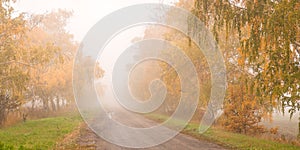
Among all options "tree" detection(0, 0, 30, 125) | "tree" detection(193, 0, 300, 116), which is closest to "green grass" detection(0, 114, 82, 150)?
"tree" detection(0, 0, 30, 125)

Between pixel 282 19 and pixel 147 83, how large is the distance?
1328 inches

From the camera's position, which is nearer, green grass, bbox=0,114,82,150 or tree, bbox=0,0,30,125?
green grass, bbox=0,114,82,150

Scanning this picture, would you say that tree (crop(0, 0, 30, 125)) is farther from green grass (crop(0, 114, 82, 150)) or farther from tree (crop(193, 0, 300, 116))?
tree (crop(193, 0, 300, 116))

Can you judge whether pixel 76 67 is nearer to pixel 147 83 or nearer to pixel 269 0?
pixel 147 83

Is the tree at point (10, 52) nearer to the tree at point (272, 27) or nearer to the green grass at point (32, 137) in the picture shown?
the green grass at point (32, 137)

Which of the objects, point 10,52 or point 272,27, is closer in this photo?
point 272,27

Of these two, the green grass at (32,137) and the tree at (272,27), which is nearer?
the tree at (272,27)

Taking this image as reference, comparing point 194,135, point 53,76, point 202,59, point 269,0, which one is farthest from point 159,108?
point 269,0

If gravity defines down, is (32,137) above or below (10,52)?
below

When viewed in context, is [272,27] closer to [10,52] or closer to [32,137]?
[32,137]

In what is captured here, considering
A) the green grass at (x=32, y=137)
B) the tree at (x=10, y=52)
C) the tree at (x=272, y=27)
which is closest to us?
the tree at (x=272, y=27)

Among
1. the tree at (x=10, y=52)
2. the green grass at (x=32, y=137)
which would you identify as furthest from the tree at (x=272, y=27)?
the tree at (x=10, y=52)

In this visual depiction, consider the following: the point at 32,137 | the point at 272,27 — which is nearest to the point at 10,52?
the point at 32,137

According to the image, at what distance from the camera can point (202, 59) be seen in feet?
72.5
